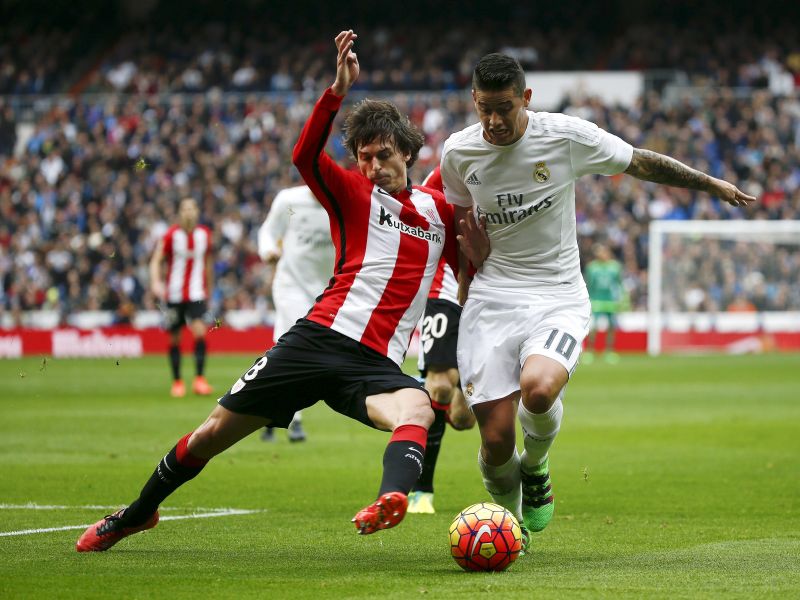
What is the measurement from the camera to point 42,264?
30547mm

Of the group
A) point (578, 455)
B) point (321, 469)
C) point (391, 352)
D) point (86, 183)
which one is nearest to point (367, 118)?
point (391, 352)

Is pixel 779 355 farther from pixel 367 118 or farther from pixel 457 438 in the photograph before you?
pixel 367 118

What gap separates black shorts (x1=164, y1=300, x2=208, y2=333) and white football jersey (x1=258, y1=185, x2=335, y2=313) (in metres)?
4.99

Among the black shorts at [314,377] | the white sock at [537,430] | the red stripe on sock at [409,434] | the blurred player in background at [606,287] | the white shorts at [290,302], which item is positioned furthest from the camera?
the blurred player in background at [606,287]

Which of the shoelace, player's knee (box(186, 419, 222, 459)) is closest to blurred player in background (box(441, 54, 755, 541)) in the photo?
player's knee (box(186, 419, 222, 459))

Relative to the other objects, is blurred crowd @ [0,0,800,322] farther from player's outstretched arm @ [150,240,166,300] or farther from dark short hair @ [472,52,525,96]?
Result: dark short hair @ [472,52,525,96]

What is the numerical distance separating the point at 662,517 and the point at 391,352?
8.74ft

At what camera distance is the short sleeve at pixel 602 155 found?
6527mm

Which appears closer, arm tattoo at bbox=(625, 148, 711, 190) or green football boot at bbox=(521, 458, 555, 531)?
arm tattoo at bbox=(625, 148, 711, 190)

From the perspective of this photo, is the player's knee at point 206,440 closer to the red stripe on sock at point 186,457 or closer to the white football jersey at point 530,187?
the red stripe on sock at point 186,457

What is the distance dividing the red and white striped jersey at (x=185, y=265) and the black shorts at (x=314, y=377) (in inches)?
443

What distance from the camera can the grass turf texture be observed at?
5527 millimetres

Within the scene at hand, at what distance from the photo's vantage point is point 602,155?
654 centimetres

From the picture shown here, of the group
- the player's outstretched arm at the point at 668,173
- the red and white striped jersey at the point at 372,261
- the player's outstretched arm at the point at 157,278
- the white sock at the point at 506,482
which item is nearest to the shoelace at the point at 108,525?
the red and white striped jersey at the point at 372,261
